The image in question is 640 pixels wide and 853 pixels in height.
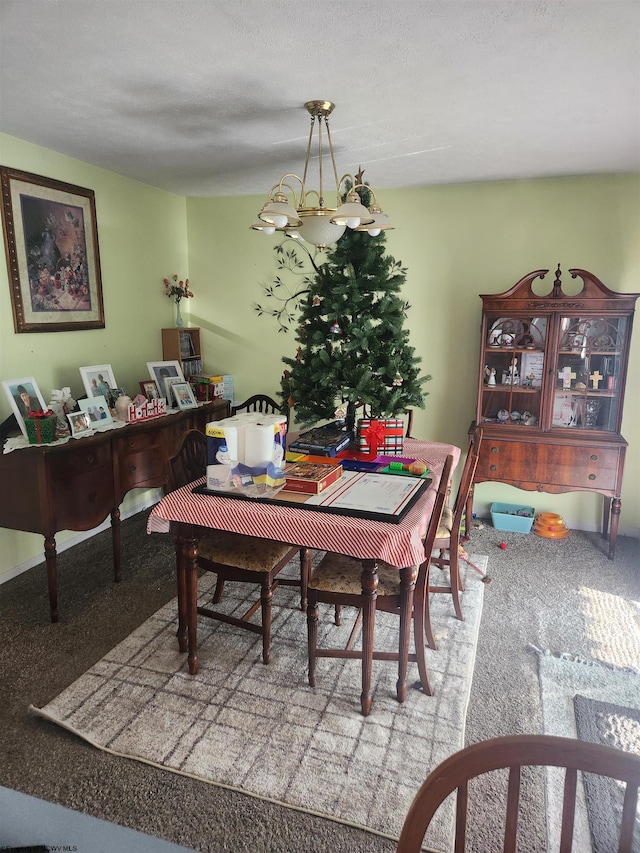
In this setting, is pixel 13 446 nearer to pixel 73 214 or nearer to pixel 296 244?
pixel 73 214

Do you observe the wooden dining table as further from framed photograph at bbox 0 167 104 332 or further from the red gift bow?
framed photograph at bbox 0 167 104 332

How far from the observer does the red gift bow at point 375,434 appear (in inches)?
116

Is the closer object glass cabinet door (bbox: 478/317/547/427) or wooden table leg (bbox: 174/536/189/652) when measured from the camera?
wooden table leg (bbox: 174/536/189/652)

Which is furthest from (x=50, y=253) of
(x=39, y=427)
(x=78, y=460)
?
(x=78, y=460)

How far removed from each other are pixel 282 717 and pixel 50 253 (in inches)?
117

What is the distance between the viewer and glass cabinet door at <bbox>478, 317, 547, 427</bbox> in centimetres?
383

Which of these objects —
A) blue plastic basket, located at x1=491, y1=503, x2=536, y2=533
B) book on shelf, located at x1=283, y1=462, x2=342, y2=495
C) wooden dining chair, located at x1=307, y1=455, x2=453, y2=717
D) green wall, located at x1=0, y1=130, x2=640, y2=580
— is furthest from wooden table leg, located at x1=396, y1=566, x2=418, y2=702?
green wall, located at x1=0, y1=130, x2=640, y2=580

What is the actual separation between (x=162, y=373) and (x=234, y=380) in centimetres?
83

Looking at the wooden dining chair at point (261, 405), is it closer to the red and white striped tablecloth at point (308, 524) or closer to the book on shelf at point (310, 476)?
the book on shelf at point (310, 476)

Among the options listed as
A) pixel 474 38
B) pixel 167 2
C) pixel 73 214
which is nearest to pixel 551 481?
pixel 474 38

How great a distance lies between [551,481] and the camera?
12.4 feet

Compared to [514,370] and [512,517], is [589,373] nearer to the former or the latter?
[514,370]

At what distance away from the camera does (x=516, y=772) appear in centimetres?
87

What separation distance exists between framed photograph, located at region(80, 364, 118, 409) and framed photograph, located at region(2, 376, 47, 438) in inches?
13.5
